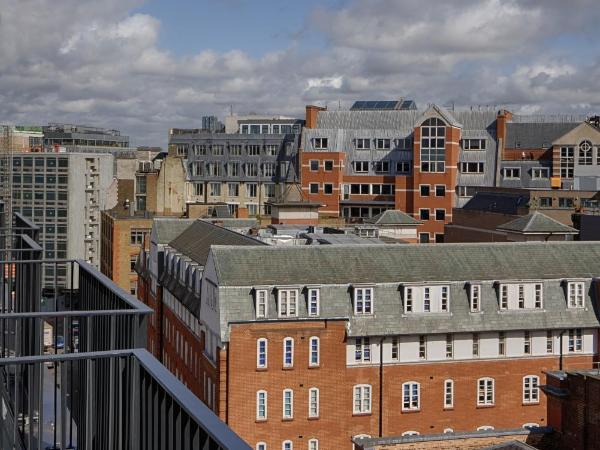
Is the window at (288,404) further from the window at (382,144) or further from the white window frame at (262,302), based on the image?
the window at (382,144)

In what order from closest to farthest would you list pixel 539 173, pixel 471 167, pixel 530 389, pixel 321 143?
1. pixel 530 389
2. pixel 539 173
3. pixel 471 167
4. pixel 321 143

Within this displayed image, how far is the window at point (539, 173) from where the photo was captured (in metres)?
87.0

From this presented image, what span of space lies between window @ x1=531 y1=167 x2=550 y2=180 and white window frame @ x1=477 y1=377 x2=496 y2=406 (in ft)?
161

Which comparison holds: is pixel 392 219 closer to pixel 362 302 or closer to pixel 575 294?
pixel 575 294

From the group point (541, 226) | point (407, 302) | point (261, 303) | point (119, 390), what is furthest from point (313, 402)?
point (119, 390)

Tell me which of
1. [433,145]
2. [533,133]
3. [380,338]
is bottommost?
[380,338]

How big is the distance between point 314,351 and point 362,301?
3043 mm

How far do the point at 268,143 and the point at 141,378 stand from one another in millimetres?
94810

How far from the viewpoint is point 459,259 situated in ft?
143

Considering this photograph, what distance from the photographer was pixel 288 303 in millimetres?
39469

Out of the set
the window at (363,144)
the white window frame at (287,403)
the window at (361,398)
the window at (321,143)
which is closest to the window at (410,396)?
the window at (361,398)

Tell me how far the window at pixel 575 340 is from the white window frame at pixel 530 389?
2.14 m

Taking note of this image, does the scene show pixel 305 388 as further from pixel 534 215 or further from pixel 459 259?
pixel 534 215

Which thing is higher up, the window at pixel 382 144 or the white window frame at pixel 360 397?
the window at pixel 382 144
